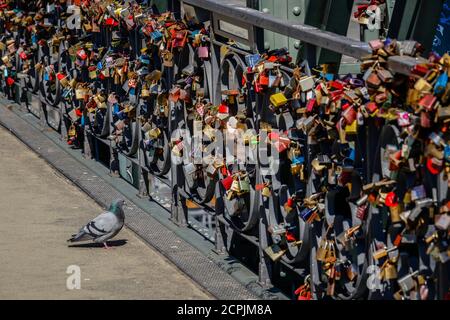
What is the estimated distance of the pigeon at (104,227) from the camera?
747cm

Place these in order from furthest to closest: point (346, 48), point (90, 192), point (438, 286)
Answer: point (90, 192), point (346, 48), point (438, 286)

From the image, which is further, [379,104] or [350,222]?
[350,222]

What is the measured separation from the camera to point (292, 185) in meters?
6.43

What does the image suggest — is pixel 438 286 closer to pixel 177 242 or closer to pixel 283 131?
pixel 283 131

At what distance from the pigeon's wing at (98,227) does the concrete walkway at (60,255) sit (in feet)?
0.31

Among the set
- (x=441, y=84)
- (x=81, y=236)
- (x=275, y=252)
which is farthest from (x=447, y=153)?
(x=81, y=236)

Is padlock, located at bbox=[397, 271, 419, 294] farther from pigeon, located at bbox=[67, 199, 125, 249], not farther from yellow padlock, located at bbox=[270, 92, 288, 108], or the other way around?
pigeon, located at bbox=[67, 199, 125, 249]

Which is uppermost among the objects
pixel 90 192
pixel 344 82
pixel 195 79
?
pixel 344 82

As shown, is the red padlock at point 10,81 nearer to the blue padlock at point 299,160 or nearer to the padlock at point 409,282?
the blue padlock at point 299,160

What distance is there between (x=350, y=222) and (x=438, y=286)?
911 mm

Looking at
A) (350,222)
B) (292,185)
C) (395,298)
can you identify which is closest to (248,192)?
(292,185)

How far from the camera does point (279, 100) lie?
6.18m

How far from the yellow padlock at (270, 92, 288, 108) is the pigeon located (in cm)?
169
